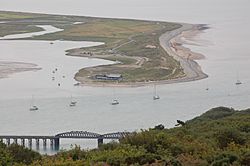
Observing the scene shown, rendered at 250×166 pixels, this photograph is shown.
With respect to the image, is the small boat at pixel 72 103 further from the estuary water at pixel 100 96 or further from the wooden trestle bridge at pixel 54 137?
the wooden trestle bridge at pixel 54 137

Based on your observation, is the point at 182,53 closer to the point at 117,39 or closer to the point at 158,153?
the point at 117,39

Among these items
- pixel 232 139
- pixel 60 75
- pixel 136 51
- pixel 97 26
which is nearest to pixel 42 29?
pixel 97 26

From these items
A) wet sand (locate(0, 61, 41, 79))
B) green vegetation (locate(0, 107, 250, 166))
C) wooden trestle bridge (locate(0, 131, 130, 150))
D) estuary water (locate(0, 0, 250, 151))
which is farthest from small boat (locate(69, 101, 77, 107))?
green vegetation (locate(0, 107, 250, 166))

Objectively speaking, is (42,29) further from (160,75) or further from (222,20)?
(160,75)

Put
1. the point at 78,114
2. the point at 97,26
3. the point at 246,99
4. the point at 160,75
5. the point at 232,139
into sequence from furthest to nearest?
the point at 97,26 → the point at 160,75 → the point at 246,99 → the point at 78,114 → the point at 232,139

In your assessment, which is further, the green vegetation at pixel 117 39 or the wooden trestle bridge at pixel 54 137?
the green vegetation at pixel 117 39

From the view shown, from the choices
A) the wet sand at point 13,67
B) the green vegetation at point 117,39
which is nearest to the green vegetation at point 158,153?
the green vegetation at point 117,39
